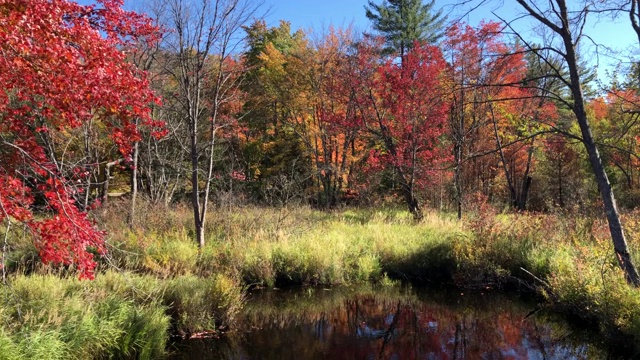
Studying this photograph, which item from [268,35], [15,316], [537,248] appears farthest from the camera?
[268,35]

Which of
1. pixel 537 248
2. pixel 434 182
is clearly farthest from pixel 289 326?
pixel 434 182

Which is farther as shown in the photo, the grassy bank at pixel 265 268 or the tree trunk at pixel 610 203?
the tree trunk at pixel 610 203

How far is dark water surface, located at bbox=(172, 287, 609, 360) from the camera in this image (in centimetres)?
610

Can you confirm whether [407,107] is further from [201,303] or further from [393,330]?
[201,303]

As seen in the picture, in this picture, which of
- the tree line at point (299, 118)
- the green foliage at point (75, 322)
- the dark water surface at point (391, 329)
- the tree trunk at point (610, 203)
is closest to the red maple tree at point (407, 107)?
the tree line at point (299, 118)

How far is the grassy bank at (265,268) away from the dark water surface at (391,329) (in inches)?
17.1

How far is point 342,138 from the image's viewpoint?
2100 cm

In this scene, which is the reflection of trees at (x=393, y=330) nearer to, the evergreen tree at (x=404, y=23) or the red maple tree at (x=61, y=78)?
the red maple tree at (x=61, y=78)

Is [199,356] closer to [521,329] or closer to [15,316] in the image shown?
[15,316]

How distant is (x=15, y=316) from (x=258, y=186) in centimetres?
1811

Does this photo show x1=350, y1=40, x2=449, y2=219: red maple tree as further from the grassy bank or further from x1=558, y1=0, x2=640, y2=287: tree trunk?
x1=558, y1=0, x2=640, y2=287: tree trunk

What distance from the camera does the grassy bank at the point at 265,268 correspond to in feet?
17.8

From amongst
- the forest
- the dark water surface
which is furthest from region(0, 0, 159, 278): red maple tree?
the dark water surface

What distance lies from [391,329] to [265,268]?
130 inches
